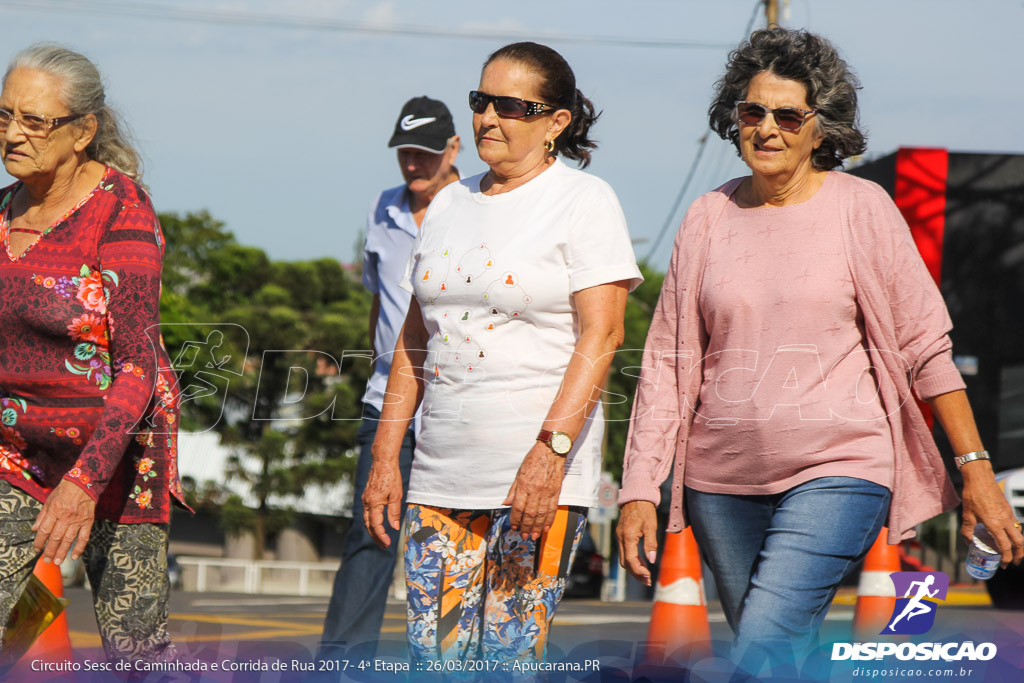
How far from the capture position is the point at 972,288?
11.4 m

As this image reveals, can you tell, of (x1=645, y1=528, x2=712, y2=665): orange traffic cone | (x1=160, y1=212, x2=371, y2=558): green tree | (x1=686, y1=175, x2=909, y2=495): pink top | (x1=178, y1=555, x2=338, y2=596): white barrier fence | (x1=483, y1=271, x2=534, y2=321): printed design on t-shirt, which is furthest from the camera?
(x1=160, y1=212, x2=371, y2=558): green tree

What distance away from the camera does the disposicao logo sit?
3.66m

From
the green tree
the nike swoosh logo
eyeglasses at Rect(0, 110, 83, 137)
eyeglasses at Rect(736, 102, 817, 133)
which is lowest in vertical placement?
the green tree

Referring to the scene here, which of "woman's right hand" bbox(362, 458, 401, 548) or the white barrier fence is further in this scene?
→ the white barrier fence

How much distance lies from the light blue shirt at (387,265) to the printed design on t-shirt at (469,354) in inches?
66.2

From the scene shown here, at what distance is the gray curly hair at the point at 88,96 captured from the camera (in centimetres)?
369

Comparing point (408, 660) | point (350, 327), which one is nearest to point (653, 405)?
point (408, 660)

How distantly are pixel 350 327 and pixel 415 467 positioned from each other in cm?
3094

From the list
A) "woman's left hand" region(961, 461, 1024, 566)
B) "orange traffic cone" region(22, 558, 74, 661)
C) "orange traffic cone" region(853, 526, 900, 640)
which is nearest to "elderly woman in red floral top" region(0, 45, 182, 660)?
"orange traffic cone" region(22, 558, 74, 661)

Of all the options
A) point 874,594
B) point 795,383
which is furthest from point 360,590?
point 874,594

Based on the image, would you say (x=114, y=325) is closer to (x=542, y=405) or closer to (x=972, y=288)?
(x=542, y=405)

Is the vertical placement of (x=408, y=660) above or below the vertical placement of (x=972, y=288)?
below

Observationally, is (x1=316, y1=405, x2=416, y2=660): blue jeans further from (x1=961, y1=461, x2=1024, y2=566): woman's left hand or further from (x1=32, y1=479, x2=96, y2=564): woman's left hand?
(x1=961, y1=461, x2=1024, y2=566): woman's left hand

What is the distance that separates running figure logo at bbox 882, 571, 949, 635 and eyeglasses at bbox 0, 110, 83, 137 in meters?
2.79
